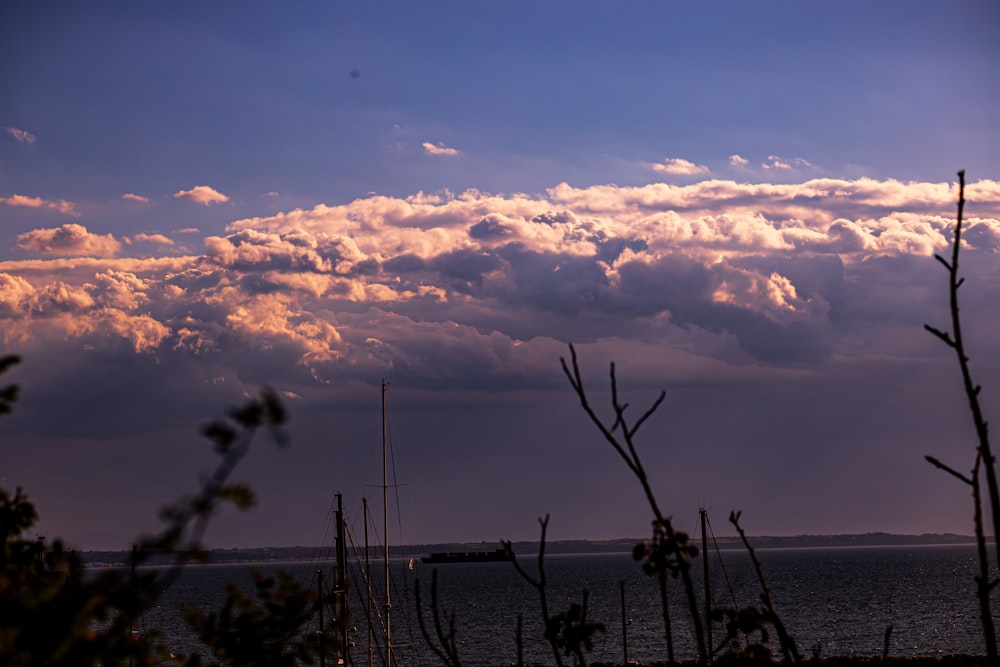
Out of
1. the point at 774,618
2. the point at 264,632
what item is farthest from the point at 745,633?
the point at 264,632

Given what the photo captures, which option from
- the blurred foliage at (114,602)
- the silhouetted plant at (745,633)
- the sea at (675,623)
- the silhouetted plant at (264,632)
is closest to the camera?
the blurred foliage at (114,602)

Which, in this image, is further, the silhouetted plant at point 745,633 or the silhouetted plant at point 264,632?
the silhouetted plant at point 745,633

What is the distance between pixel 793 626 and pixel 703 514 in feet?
231

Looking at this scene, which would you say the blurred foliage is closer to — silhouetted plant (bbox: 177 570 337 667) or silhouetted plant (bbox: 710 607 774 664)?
silhouetted plant (bbox: 177 570 337 667)

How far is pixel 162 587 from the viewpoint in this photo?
17.6ft

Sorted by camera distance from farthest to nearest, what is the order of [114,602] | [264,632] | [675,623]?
[675,623] < [264,632] < [114,602]

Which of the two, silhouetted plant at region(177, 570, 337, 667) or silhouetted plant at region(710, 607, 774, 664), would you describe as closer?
silhouetted plant at region(177, 570, 337, 667)

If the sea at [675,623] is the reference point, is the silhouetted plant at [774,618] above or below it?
above

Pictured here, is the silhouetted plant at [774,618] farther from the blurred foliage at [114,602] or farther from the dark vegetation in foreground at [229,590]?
the blurred foliage at [114,602]

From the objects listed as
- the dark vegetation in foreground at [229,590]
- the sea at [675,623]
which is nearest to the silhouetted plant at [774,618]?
the dark vegetation in foreground at [229,590]

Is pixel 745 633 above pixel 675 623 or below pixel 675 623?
above

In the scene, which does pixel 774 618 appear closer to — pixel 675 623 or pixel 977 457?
pixel 977 457

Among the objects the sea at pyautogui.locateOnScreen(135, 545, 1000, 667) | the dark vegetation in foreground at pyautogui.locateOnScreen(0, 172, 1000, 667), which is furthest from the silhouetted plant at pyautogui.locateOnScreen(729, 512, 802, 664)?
the sea at pyautogui.locateOnScreen(135, 545, 1000, 667)

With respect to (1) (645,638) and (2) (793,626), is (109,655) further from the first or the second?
(2) (793,626)
